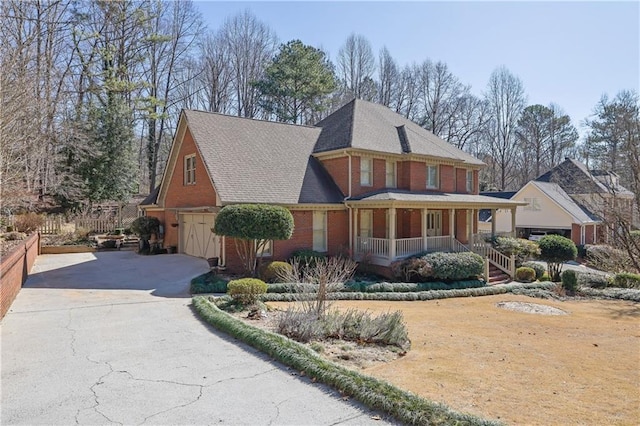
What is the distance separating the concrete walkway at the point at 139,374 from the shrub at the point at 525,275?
54.4 feet

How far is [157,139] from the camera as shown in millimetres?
39312

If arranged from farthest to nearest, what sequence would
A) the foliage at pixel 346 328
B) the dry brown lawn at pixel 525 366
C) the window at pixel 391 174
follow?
the window at pixel 391 174 < the foliage at pixel 346 328 < the dry brown lawn at pixel 525 366

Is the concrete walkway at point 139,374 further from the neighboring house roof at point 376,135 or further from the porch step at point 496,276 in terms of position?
the porch step at point 496,276

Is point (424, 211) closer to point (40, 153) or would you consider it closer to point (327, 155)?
point (327, 155)

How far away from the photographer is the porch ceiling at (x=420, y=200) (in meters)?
18.3

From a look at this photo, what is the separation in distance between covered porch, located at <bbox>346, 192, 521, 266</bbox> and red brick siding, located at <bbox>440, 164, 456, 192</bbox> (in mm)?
995

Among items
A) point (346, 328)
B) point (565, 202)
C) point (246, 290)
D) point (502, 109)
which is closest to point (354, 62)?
point (502, 109)

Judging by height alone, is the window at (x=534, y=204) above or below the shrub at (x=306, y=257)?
above

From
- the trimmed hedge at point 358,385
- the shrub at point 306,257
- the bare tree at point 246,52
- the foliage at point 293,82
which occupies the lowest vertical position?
the trimmed hedge at point 358,385

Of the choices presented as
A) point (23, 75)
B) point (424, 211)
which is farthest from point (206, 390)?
point (424, 211)

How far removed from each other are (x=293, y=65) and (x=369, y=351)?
33200mm

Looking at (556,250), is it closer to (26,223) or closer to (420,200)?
(420,200)

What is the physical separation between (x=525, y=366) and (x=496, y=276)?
14.0m

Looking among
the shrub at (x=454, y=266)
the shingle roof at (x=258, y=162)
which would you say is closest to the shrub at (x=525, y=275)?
the shrub at (x=454, y=266)
